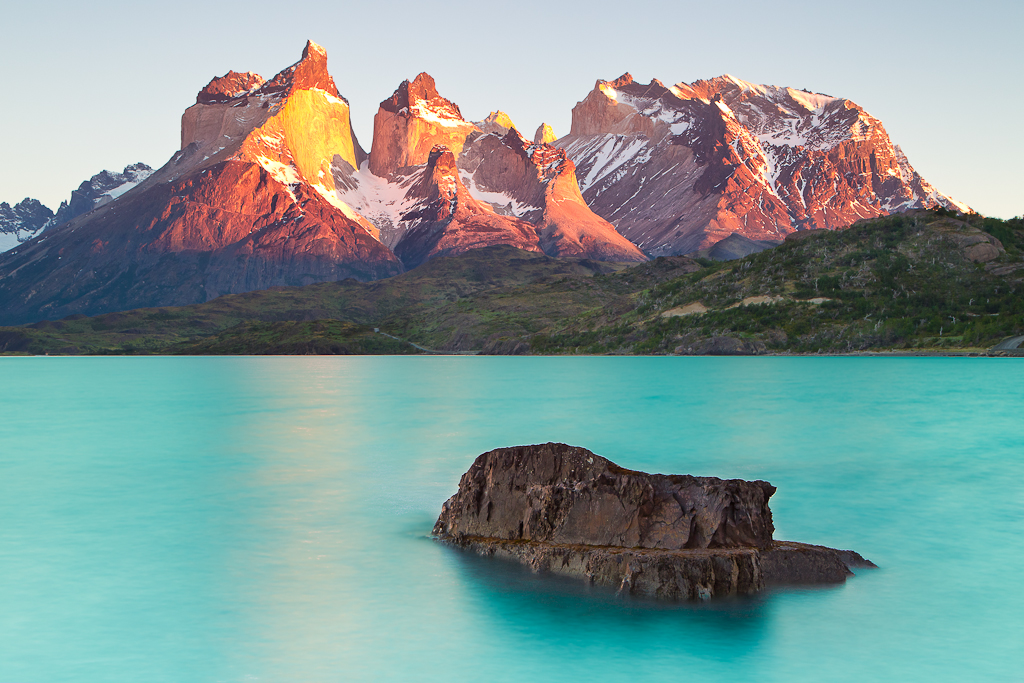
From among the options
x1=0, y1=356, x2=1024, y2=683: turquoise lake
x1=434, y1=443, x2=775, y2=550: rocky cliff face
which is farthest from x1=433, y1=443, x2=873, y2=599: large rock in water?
x1=0, y1=356, x2=1024, y2=683: turquoise lake

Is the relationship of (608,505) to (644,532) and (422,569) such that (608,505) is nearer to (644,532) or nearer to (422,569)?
(644,532)

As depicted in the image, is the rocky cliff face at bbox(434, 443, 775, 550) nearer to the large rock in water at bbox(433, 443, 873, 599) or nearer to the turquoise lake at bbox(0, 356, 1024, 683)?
the large rock in water at bbox(433, 443, 873, 599)

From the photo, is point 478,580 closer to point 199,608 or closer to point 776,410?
point 199,608

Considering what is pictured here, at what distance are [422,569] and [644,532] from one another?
21.5 ft

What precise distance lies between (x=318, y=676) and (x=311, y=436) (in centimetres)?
4823

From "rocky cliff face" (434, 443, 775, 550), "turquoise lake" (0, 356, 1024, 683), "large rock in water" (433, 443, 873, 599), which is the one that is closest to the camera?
"turquoise lake" (0, 356, 1024, 683)

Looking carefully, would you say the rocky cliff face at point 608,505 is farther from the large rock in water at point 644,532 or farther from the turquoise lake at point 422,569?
the turquoise lake at point 422,569

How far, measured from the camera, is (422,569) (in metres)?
23.2

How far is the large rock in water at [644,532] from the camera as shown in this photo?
1959 cm

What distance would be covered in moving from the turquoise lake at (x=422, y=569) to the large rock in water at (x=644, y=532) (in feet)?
2.02

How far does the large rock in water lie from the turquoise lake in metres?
0.61

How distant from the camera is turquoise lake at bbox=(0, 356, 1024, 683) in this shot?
17.0m

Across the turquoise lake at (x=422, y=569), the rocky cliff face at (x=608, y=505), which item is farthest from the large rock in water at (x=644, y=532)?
the turquoise lake at (x=422, y=569)

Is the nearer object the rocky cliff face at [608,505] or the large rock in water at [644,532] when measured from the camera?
the large rock in water at [644,532]
